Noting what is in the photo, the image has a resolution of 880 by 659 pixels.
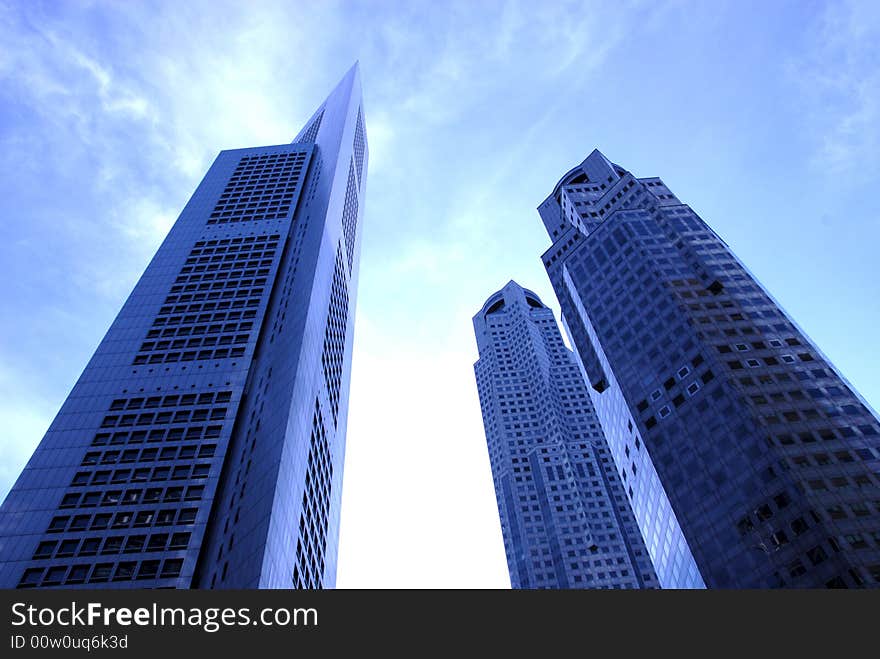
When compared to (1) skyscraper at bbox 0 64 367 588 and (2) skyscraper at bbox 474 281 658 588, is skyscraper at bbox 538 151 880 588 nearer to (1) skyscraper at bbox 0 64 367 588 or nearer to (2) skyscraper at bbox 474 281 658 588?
(1) skyscraper at bbox 0 64 367 588

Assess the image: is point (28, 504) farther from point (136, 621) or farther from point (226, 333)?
point (136, 621)

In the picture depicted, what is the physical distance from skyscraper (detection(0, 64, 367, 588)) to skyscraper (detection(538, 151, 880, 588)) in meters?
41.4

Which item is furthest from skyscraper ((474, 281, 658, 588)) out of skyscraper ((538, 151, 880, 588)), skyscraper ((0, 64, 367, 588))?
skyscraper ((0, 64, 367, 588))

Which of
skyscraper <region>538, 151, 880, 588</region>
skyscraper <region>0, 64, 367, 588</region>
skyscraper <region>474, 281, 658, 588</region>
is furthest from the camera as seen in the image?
skyscraper <region>474, 281, 658, 588</region>

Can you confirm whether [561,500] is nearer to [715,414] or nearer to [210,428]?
[715,414]

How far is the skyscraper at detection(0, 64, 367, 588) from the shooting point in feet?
197

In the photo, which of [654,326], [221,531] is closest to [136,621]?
[221,531]

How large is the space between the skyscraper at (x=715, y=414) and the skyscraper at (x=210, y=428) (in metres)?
41.4

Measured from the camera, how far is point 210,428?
7588 cm

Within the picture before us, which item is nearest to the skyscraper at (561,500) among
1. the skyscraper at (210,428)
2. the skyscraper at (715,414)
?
the skyscraper at (715,414)

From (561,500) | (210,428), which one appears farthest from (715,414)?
(561,500)

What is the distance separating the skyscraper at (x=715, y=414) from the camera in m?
61.6

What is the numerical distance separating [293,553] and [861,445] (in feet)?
192

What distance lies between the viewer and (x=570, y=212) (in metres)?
134
